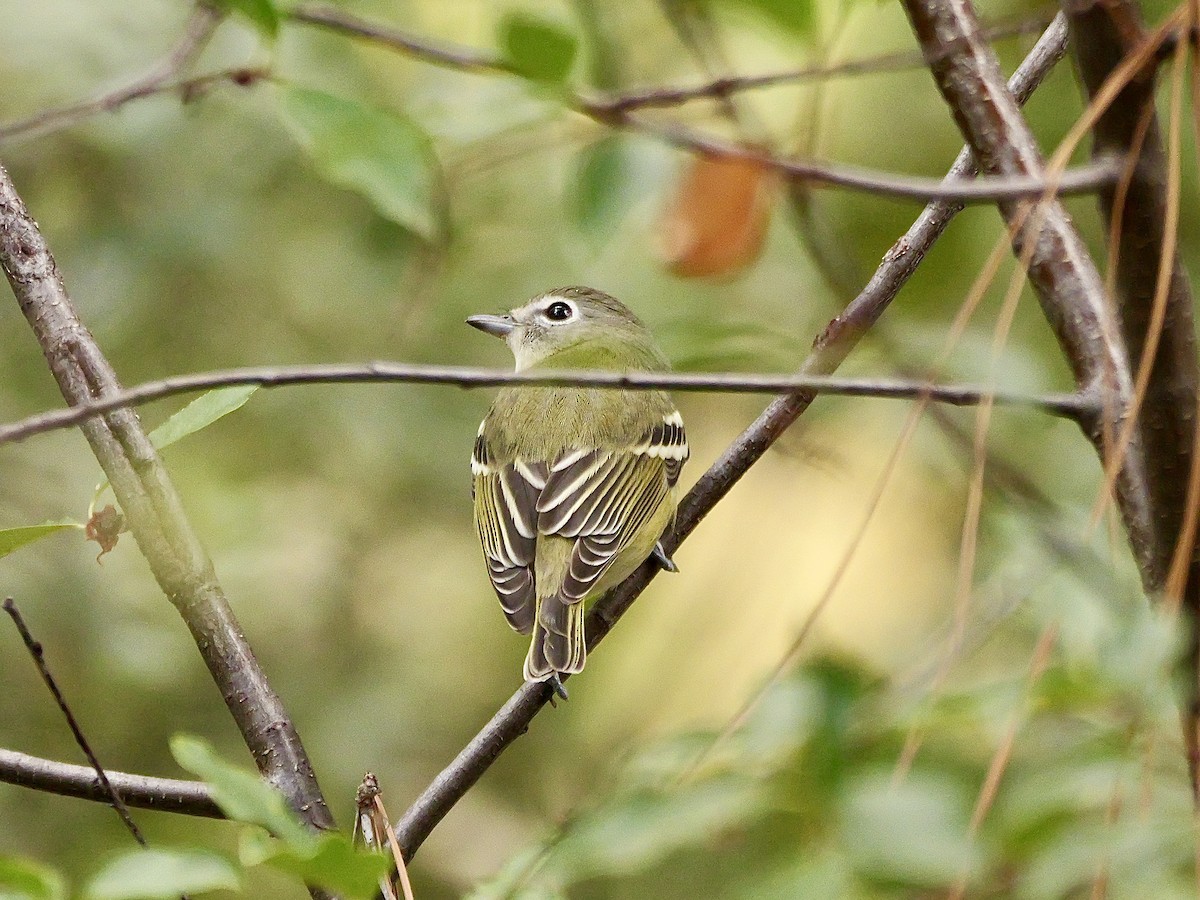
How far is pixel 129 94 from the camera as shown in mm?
2113

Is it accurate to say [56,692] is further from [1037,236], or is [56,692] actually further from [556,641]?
[556,641]

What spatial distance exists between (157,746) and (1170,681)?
4.81m

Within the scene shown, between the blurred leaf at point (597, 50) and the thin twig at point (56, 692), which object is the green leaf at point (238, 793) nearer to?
the thin twig at point (56, 692)

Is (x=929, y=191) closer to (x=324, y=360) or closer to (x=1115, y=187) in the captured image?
(x=1115, y=187)

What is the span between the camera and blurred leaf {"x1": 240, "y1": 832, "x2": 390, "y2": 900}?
1109 millimetres

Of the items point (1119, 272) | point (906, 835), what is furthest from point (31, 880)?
point (1119, 272)

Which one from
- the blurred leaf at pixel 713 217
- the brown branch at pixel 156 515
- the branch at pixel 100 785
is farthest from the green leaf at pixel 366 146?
the branch at pixel 100 785

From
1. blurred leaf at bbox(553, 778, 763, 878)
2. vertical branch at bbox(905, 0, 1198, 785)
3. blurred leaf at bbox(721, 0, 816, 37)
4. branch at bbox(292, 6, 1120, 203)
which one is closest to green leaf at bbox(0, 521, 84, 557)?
branch at bbox(292, 6, 1120, 203)

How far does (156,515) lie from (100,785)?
44 cm

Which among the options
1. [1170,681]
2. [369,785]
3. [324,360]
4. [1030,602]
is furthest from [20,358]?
[1170,681]

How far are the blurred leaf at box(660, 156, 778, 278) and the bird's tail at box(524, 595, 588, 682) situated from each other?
4.09 ft

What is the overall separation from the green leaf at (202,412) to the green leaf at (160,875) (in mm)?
719

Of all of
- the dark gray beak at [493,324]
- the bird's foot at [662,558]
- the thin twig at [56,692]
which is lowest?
the thin twig at [56,692]

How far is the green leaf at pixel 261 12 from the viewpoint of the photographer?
1582 millimetres
